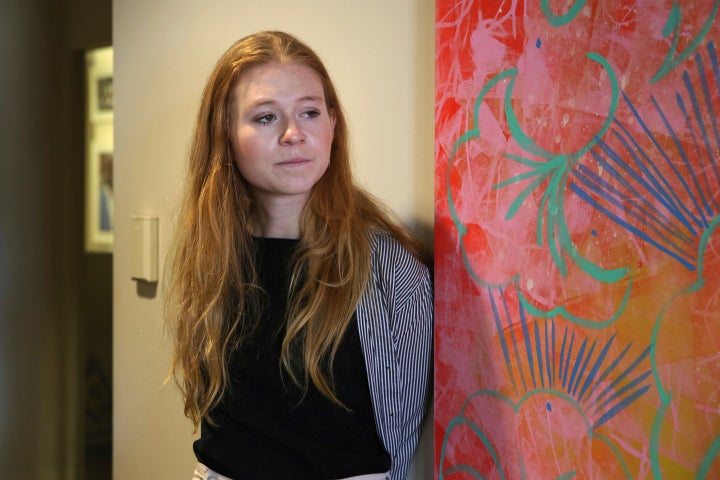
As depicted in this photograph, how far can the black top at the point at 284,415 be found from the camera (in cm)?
127

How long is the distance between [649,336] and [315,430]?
0.55 metres

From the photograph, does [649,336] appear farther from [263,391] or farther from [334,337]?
[263,391]

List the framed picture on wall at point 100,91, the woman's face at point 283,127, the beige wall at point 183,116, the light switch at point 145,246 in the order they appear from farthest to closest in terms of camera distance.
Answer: the framed picture on wall at point 100,91, the light switch at point 145,246, the beige wall at point 183,116, the woman's face at point 283,127

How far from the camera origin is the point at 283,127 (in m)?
1.25

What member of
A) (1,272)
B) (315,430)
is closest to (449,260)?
(315,430)

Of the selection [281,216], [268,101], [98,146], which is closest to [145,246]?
[281,216]

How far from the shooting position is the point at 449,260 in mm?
1246

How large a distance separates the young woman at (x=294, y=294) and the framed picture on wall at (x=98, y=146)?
2031mm

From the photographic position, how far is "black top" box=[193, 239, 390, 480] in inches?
49.9

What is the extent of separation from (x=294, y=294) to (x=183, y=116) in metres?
0.71

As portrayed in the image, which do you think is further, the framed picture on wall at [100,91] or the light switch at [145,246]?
the framed picture on wall at [100,91]

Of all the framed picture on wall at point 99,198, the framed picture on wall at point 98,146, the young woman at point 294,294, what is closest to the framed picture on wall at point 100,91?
the framed picture on wall at point 98,146

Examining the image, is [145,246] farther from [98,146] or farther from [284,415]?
[98,146]

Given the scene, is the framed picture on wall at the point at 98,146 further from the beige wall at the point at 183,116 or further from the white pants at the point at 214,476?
the white pants at the point at 214,476
